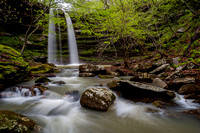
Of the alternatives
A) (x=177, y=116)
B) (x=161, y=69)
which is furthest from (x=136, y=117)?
(x=161, y=69)

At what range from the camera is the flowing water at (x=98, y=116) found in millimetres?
2445

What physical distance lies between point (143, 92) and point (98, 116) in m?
1.84

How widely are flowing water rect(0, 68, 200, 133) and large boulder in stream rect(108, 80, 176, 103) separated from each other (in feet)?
0.93

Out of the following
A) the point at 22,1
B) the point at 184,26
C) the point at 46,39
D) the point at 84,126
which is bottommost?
the point at 84,126

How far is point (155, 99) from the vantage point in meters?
3.61

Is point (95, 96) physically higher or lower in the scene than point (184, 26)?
lower

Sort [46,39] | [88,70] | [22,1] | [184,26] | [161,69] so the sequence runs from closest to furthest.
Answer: [161,69], [88,70], [184,26], [22,1], [46,39]

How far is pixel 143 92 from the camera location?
3.81 meters

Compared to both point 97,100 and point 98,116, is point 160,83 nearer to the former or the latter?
point 97,100

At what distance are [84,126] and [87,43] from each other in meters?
20.6

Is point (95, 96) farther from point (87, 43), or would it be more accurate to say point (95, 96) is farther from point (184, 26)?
point (87, 43)

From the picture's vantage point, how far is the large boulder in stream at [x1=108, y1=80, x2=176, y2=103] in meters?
3.59

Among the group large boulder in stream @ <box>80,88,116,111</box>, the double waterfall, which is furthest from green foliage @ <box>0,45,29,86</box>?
the double waterfall

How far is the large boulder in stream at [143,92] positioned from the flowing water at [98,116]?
283 millimetres
